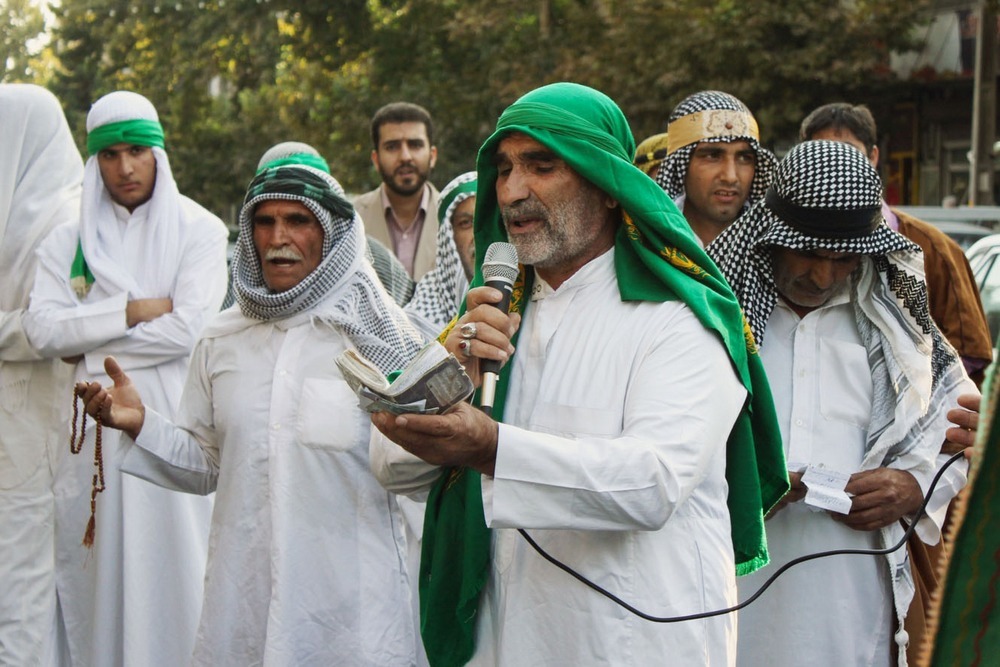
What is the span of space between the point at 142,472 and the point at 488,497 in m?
1.76

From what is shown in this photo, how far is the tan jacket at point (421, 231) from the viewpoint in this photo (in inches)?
308

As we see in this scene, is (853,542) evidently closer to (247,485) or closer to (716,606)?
(716,606)

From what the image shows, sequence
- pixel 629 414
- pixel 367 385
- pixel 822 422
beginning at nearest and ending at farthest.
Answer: pixel 367 385 → pixel 629 414 → pixel 822 422

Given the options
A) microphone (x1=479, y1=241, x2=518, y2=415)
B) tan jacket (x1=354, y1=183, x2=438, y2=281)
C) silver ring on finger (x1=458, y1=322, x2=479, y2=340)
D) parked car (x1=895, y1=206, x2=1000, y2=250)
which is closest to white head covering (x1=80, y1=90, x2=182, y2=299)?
tan jacket (x1=354, y1=183, x2=438, y2=281)

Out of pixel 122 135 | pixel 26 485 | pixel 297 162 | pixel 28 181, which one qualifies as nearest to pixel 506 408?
pixel 297 162

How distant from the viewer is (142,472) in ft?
14.1

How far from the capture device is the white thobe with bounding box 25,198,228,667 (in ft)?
17.8

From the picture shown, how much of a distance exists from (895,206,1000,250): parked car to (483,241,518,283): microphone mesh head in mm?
7489

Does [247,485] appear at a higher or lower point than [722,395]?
lower

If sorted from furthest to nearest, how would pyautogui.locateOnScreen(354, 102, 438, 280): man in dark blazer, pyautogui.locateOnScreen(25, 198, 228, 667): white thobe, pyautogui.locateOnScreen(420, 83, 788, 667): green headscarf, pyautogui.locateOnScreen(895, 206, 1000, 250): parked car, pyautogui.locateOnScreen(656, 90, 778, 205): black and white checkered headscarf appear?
pyautogui.locateOnScreen(895, 206, 1000, 250): parked car < pyautogui.locateOnScreen(354, 102, 438, 280): man in dark blazer < pyautogui.locateOnScreen(25, 198, 228, 667): white thobe < pyautogui.locateOnScreen(656, 90, 778, 205): black and white checkered headscarf < pyautogui.locateOnScreen(420, 83, 788, 667): green headscarf

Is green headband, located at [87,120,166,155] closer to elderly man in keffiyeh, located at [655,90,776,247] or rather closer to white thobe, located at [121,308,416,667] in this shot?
white thobe, located at [121,308,416,667]

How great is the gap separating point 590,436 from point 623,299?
33cm

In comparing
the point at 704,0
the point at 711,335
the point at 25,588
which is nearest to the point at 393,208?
the point at 25,588

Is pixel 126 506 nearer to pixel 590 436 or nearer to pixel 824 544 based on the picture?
pixel 824 544
